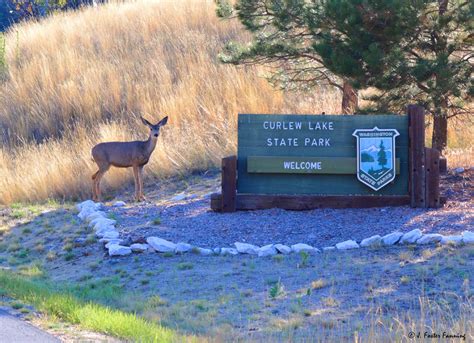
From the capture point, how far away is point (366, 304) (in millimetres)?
9203

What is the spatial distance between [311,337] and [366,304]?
121 centimetres

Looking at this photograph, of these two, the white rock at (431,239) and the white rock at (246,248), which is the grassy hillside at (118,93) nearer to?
the white rock at (246,248)

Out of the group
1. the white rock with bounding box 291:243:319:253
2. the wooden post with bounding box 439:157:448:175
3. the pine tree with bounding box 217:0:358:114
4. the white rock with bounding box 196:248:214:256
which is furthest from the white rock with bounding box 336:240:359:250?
the pine tree with bounding box 217:0:358:114

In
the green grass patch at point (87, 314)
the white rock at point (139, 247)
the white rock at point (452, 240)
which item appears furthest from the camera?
the white rock at point (139, 247)

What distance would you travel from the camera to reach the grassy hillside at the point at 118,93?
21.1 m

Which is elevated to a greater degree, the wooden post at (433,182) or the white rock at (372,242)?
the wooden post at (433,182)

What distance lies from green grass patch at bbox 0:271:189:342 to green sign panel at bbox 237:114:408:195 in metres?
4.42

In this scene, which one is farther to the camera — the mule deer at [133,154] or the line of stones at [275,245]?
the mule deer at [133,154]

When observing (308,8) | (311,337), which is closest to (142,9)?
(308,8)

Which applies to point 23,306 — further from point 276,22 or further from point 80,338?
point 276,22

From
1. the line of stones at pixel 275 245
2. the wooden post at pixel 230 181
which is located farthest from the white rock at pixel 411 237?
the wooden post at pixel 230 181

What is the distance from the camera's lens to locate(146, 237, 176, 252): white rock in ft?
39.5

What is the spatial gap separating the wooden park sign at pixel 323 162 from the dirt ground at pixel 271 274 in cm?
27

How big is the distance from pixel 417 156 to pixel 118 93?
52.3ft
